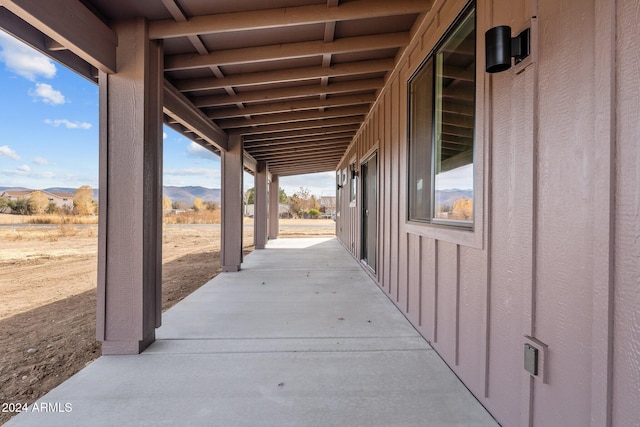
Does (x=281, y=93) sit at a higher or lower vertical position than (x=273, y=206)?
higher

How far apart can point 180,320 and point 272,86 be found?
3.05 m

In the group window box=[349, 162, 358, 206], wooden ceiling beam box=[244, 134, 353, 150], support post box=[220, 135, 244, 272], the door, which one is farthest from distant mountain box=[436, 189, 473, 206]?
wooden ceiling beam box=[244, 134, 353, 150]

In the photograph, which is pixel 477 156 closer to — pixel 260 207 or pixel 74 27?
pixel 74 27

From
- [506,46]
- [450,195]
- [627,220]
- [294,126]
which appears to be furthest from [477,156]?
[294,126]

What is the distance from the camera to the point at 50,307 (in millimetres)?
3910

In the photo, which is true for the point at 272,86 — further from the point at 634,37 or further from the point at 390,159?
the point at 634,37

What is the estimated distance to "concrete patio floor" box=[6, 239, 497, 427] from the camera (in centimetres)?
170

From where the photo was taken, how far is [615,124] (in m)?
1.01

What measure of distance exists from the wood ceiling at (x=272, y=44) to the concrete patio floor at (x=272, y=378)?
259cm

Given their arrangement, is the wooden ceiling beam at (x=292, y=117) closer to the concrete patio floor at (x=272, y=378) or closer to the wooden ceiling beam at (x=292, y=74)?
the wooden ceiling beam at (x=292, y=74)

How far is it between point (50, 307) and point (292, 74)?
419cm

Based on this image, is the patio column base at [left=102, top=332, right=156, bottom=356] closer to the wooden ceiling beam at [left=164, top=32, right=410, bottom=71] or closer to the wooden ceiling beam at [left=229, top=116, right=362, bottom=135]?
the wooden ceiling beam at [left=164, top=32, right=410, bottom=71]

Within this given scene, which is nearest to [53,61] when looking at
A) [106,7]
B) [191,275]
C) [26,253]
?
[106,7]

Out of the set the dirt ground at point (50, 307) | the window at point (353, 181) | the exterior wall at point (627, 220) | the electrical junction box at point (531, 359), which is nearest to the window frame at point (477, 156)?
the electrical junction box at point (531, 359)
